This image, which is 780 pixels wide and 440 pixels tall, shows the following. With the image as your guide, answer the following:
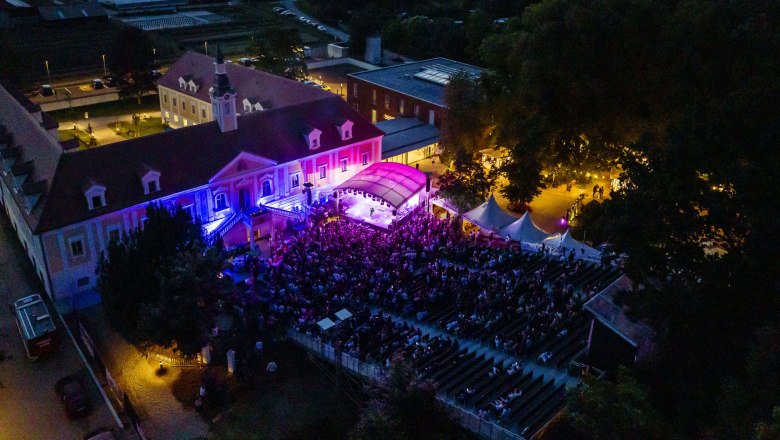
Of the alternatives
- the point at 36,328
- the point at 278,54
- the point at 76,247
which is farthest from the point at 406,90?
the point at 36,328

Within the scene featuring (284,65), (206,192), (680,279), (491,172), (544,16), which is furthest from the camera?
(284,65)

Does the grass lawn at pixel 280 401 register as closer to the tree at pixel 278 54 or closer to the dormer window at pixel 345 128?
the dormer window at pixel 345 128

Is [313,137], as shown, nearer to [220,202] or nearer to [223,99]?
[223,99]

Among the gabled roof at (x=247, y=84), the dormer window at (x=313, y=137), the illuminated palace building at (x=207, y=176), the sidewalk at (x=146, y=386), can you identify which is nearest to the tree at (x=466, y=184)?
the illuminated palace building at (x=207, y=176)

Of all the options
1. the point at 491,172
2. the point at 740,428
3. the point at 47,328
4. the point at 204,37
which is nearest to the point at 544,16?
the point at 491,172

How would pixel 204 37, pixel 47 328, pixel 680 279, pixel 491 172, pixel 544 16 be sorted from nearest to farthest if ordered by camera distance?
1. pixel 680 279
2. pixel 47 328
3. pixel 544 16
4. pixel 491 172
5. pixel 204 37

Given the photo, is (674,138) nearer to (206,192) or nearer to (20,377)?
(206,192)
